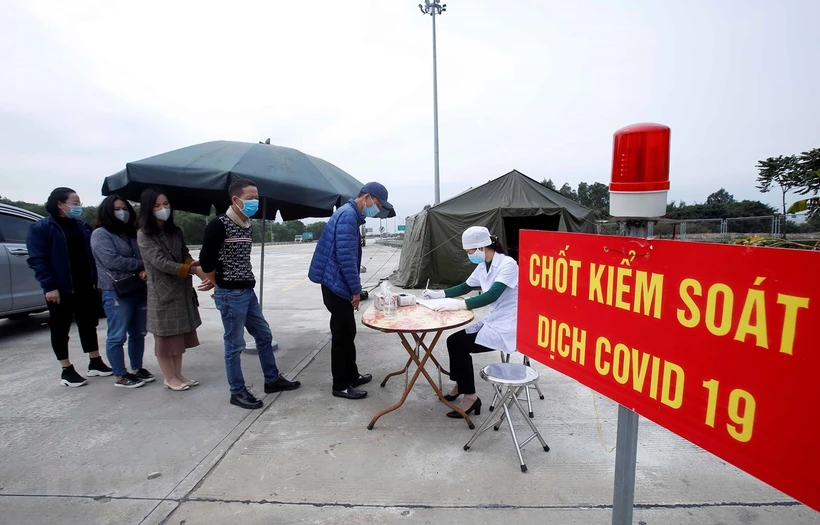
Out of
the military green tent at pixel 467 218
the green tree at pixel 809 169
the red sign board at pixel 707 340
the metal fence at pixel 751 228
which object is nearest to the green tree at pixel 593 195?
the metal fence at pixel 751 228

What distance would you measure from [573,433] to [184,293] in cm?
341

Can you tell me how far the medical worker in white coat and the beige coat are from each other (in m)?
2.28

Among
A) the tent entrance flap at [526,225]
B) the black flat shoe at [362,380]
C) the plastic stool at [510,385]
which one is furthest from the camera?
the tent entrance flap at [526,225]

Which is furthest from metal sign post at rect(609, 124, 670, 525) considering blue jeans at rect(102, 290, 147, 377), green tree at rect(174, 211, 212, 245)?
green tree at rect(174, 211, 212, 245)

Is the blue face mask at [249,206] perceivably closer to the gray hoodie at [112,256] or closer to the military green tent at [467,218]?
the gray hoodie at [112,256]

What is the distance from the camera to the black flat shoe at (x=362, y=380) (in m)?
3.82

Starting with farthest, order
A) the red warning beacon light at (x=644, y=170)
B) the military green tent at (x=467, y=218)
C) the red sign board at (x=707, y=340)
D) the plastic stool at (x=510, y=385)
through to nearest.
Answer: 1. the military green tent at (x=467, y=218)
2. the plastic stool at (x=510, y=385)
3. the red warning beacon light at (x=644, y=170)
4. the red sign board at (x=707, y=340)

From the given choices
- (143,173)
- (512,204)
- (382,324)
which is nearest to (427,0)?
(512,204)

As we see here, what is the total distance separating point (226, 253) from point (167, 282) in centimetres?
72

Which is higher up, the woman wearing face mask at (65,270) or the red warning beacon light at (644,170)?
the red warning beacon light at (644,170)

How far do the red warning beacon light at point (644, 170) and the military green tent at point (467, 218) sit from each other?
25.6 ft

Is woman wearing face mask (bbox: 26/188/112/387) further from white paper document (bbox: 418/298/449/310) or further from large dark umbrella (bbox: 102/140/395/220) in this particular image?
white paper document (bbox: 418/298/449/310)

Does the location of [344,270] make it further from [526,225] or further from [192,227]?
[192,227]

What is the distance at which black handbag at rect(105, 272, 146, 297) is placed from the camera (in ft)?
11.9
